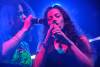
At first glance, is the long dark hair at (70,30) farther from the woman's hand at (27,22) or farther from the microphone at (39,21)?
the woman's hand at (27,22)

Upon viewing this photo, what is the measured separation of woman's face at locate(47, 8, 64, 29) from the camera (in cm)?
255

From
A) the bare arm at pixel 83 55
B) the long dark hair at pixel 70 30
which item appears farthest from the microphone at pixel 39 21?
the bare arm at pixel 83 55

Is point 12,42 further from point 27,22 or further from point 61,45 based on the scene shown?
point 61,45

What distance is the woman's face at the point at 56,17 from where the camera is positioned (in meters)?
2.55

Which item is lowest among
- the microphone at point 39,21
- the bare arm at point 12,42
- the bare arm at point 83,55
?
the bare arm at point 83,55

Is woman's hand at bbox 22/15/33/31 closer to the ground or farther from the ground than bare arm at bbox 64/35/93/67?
farther from the ground

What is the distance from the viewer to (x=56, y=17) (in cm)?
256

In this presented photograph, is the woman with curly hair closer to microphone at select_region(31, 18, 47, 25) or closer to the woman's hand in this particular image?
microphone at select_region(31, 18, 47, 25)

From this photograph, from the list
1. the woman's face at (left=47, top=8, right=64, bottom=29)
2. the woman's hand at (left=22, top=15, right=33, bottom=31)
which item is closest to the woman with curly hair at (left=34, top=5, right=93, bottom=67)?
the woman's face at (left=47, top=8, right=64, bottom=29)

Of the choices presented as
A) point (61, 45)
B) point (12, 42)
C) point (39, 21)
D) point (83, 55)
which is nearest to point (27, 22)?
point (39, 21)

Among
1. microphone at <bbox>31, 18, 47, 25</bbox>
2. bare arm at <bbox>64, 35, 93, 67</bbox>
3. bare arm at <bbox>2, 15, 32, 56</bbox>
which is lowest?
bare arm at <bbox>64, 35, 93, 67</bbox>

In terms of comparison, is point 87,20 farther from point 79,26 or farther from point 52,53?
point 52,53

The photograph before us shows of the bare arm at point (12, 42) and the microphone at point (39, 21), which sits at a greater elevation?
the microphone at point (39, 21)

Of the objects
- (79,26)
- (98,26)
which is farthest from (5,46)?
(98,26)
